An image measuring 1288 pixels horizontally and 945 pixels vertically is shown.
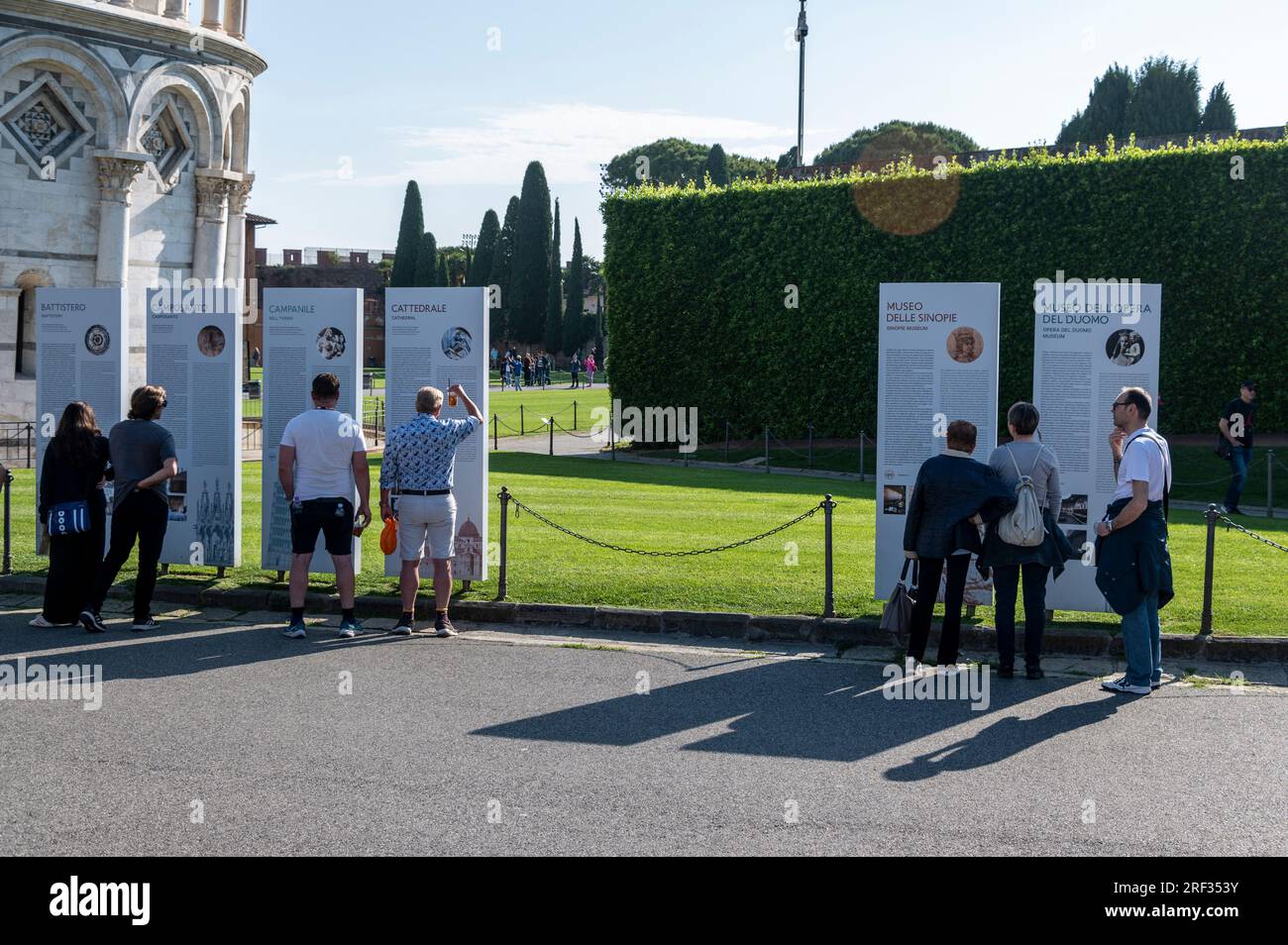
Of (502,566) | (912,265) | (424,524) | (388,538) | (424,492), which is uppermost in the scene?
(912,265)

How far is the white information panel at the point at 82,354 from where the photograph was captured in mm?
13273

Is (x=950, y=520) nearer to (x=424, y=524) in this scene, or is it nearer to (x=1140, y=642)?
(x=1140, y=642)

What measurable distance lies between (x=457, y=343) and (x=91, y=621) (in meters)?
3.88

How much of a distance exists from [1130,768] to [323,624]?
270 inches

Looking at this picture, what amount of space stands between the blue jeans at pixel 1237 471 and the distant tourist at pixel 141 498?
13.9 m

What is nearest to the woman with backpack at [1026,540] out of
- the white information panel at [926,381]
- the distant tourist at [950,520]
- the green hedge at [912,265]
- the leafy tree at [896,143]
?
the distant tourist at [950,520]

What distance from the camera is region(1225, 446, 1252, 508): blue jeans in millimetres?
18203

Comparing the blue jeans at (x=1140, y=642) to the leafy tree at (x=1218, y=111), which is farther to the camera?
the leafy tree at (x=1218, y=111)

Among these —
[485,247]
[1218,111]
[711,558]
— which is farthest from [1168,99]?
[711,558]

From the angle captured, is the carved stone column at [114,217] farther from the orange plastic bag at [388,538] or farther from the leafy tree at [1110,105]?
the leafy tree at [1110,105]

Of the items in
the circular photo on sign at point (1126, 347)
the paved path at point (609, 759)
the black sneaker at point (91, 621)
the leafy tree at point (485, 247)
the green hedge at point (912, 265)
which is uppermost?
the leafy tree at point (485, 247)

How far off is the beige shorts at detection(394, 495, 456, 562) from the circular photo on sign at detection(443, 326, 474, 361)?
167 centimetres

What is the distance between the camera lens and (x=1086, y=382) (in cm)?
1084
